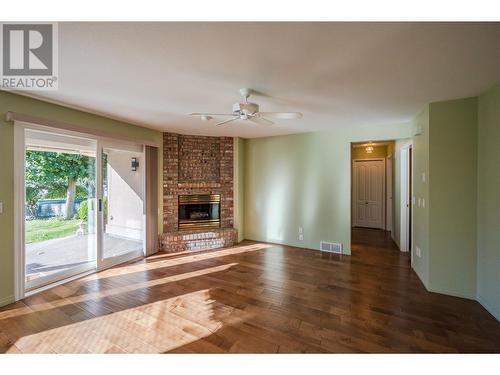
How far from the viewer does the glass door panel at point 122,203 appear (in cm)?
360

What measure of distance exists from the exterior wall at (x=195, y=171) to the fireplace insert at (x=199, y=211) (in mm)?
A: 113

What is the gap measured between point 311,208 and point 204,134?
2.67 meters

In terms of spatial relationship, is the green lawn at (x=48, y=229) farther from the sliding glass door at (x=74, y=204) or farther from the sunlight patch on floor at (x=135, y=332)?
the sunlight patch on floor at (x=135, y=332)

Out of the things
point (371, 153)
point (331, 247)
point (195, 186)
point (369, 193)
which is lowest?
point (331, 247)

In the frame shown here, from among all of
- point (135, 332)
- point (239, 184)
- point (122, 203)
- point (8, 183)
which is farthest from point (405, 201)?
point (8, 183)

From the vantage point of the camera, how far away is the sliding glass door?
2.87m

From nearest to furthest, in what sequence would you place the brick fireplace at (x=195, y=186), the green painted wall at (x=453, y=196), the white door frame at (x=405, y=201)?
the green painted wall at (x=453, y=196) → the white door frame at (x=405, y=201) → the brick fireplace at (x=195, y=186)

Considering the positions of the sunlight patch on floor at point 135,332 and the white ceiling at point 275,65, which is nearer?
the white ceiling at point 275,65

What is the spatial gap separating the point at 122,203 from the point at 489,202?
5031 mm

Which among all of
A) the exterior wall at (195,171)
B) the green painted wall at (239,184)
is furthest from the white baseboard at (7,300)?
the green painted wall at (239,184)

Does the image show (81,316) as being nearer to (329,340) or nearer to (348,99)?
(329,340)

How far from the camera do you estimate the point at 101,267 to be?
349cm

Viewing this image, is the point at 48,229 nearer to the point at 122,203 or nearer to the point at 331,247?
the point at 122,203

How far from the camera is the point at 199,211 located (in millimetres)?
4973
